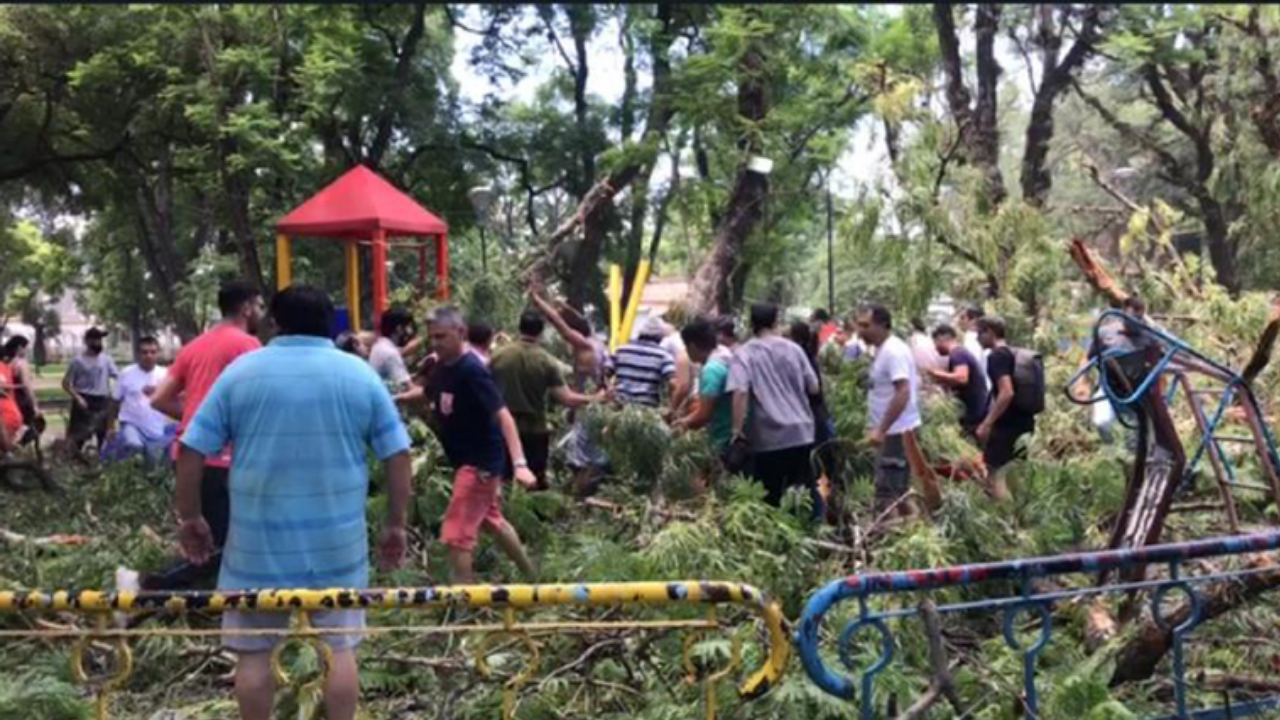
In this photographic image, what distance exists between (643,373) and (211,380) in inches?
127

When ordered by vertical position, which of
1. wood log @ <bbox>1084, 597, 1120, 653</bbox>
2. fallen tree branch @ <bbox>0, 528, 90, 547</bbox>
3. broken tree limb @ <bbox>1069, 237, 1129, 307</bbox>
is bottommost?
fallen tree branch @ <bbox>0, 528, 90, 547</bbox>

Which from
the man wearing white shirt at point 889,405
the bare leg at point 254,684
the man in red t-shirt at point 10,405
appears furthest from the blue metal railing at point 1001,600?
the man in red t-shirt at point 10,405

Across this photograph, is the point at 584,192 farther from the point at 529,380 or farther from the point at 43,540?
the point at 43,540

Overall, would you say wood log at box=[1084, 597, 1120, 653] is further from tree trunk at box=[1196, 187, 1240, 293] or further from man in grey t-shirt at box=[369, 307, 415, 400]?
tree trunk at box=[1196, 187, 1240, 293]

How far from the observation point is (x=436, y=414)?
6.27 meters

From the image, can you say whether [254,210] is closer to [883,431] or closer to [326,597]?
[883,431]

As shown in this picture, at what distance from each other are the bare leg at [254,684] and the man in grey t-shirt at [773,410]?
357 centimetres

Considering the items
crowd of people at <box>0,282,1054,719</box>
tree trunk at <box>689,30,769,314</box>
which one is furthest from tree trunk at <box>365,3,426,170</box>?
crowd of people at <box>0,282,1054,719</box>

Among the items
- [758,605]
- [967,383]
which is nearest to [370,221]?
Result: [967,383]

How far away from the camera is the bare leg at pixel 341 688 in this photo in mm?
3711

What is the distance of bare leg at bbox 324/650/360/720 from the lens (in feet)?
12.2

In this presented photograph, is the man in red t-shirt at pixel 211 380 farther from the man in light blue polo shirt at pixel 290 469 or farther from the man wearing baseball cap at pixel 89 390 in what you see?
the man wearing baseball cap at pixel 89 390

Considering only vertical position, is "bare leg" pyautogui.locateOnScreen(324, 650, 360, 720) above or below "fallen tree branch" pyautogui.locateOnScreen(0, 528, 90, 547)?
above

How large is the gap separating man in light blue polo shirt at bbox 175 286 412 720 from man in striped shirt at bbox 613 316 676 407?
159 inches
